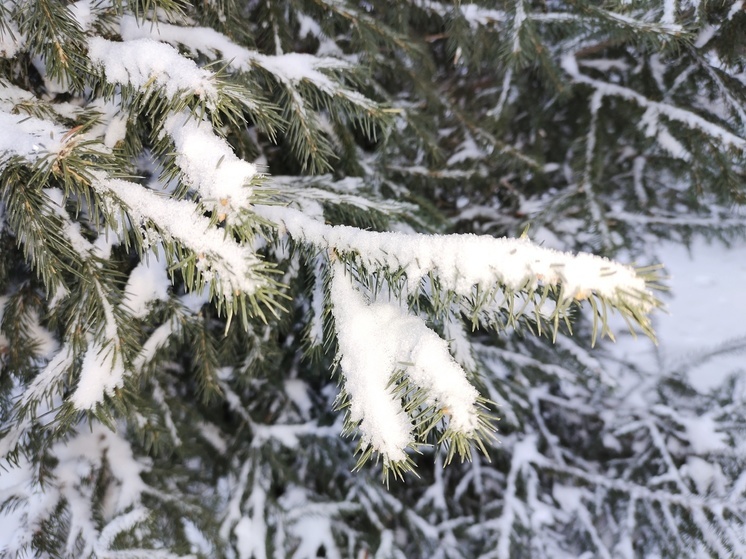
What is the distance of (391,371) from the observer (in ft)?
2.40

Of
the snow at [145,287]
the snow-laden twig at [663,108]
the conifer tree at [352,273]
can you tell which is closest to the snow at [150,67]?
the conifer tree at [352,273]

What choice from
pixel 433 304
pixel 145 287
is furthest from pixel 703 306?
pixel 145 287

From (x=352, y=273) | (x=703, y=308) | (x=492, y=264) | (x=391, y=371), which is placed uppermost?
(x=703, y=308)

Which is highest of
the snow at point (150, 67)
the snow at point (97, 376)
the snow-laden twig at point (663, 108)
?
the snow-laden twig at point (663, 108)

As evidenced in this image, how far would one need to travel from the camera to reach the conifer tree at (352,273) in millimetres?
730

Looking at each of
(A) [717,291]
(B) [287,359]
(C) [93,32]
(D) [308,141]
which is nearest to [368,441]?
(D) [308,141]

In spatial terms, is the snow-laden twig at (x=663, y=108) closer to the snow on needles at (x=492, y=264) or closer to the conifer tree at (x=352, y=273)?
the conifer tree at (x=352, y=273)

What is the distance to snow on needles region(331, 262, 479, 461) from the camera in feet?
2.18

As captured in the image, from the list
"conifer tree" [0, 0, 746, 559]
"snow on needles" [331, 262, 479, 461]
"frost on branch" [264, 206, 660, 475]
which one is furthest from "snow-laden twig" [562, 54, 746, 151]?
"snow on needles" [331, 262, 479, 461]

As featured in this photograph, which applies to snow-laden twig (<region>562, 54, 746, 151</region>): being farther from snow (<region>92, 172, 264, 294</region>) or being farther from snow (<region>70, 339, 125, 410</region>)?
snow (<region>70, 339, 125, 410</region>)

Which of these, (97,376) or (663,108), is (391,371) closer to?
(97,376)

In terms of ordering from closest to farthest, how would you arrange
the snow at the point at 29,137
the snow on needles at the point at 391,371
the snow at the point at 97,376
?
the snow on needles at the point at 391,371, the snow at the point at 29,137, the snow at the point at 97,376

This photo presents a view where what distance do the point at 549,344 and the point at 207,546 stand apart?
178 centimetres

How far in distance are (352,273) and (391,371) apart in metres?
0.21
